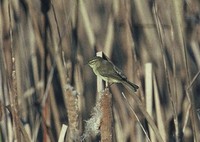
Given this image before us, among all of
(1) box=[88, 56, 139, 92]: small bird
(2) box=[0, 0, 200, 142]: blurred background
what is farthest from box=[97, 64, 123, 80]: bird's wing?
(2) box=[0, 0, 200, 142]: blurred background

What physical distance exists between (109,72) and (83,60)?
28 centimetres

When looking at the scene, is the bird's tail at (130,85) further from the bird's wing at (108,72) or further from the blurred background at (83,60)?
the blurred background at (83,60)

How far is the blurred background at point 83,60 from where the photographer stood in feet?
7.80

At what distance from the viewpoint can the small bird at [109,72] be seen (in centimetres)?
216

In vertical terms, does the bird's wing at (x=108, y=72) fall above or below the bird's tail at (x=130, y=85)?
above

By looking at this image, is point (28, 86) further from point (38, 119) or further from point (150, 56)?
point (150, 56)

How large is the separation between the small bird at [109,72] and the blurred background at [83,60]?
15 cm

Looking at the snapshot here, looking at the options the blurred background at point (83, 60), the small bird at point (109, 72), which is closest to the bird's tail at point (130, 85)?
the small bird at point (109, 72)

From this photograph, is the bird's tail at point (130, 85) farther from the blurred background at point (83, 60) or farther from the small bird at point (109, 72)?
the blurred background at point (83, 60)

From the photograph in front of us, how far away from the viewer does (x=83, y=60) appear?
8.11ft

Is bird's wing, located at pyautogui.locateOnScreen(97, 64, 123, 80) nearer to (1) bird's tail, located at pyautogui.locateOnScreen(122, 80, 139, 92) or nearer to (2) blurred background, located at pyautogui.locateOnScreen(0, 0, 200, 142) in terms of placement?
(1) bird's tail, located at pyautogui.locateOnScreen(122, 80, 139, 92)

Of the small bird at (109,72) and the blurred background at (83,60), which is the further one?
the blurred background at (83,60)

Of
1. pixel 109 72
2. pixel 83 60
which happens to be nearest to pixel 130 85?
pixel 109 72

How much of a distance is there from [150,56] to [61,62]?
1.33 feet
